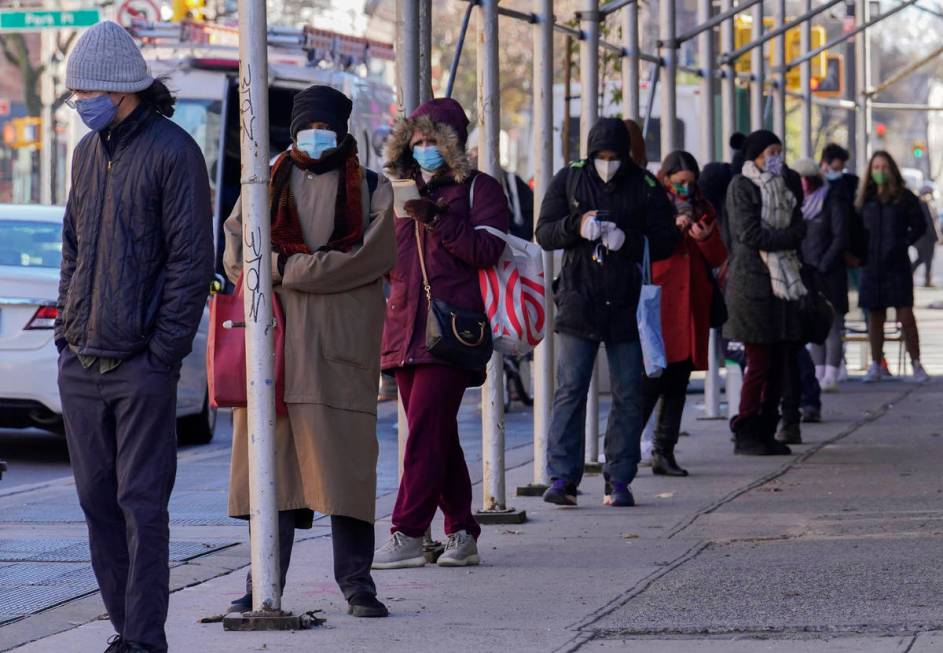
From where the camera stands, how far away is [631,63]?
1277cm

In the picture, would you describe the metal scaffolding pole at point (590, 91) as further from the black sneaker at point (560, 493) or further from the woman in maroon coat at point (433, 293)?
the woman in maroon coat at point (433, 293)

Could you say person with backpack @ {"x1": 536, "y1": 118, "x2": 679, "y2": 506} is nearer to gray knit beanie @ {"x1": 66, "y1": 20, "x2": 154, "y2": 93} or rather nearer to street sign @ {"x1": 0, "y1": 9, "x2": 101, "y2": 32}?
gray knit beanie @ {"x1": 66, "y1": 20, "x2": 154, "y2": 93}

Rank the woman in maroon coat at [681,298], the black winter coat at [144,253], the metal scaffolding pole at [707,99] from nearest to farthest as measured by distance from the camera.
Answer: the black winter coat at [144,253] → the woman in maroon coat at [681,298] → the metal scaffolding pole at [707,99]

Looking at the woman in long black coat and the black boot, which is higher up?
the woman in long black coat

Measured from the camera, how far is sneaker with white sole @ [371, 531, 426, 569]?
25.9ft

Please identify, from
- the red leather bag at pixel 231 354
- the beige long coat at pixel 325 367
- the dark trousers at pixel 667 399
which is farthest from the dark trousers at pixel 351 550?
the dark trousers at pixel 667 399

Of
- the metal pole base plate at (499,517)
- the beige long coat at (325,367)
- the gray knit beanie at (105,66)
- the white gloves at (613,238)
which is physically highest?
the gray knit beanie at (105,66)

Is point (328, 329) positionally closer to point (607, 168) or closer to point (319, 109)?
point (319, 109)

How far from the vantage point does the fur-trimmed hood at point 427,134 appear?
7.80m

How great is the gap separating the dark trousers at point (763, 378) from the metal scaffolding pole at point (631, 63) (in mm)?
1670

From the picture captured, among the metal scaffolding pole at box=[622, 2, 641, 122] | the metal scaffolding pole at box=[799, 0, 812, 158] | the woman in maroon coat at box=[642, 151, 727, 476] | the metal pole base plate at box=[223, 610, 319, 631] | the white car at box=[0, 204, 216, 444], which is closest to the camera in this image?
the metal pole base plate at box=[223, 610, 319, 631]

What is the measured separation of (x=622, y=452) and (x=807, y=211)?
19.5ft

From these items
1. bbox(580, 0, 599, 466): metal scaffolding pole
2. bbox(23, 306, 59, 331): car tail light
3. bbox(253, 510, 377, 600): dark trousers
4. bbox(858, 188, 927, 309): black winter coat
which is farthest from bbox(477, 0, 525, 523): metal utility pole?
bbox(858, 188, 927, 309): black winter coat

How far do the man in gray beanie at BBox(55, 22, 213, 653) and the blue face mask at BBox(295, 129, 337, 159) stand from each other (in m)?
0.91
